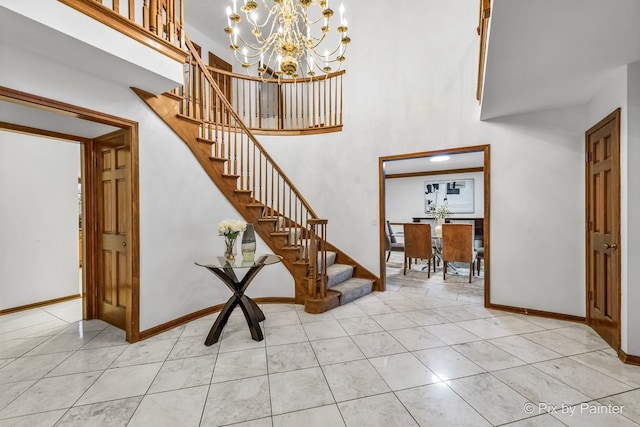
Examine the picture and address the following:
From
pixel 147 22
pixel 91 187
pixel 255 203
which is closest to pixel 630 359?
pixel 255 203

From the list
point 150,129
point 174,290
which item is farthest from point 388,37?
point 174,290

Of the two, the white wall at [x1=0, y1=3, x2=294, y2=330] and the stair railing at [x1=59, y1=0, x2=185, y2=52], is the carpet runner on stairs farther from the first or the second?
the stair railing at [x1=59, y1=0, x2=185, y2=52]

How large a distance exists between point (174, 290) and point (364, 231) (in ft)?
9.08

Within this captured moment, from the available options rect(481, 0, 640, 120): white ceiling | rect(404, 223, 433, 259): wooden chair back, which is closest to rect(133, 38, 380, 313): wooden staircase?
rect(404, 223, 433, 259): wooden chair back

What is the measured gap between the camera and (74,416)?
1.64 metres

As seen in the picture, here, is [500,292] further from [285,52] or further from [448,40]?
[285,52]

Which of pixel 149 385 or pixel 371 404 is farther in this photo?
pixel 149 385

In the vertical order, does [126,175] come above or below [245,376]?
above

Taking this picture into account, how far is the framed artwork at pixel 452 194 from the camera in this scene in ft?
25.8

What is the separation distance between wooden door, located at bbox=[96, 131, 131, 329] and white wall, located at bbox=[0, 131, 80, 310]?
3.80 ft

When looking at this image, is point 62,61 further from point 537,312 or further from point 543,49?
point 537,312

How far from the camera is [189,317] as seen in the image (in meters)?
3.08

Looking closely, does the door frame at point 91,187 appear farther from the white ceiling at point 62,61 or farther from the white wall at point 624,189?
the white wall at point 624,189

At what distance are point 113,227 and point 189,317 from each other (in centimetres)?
130
